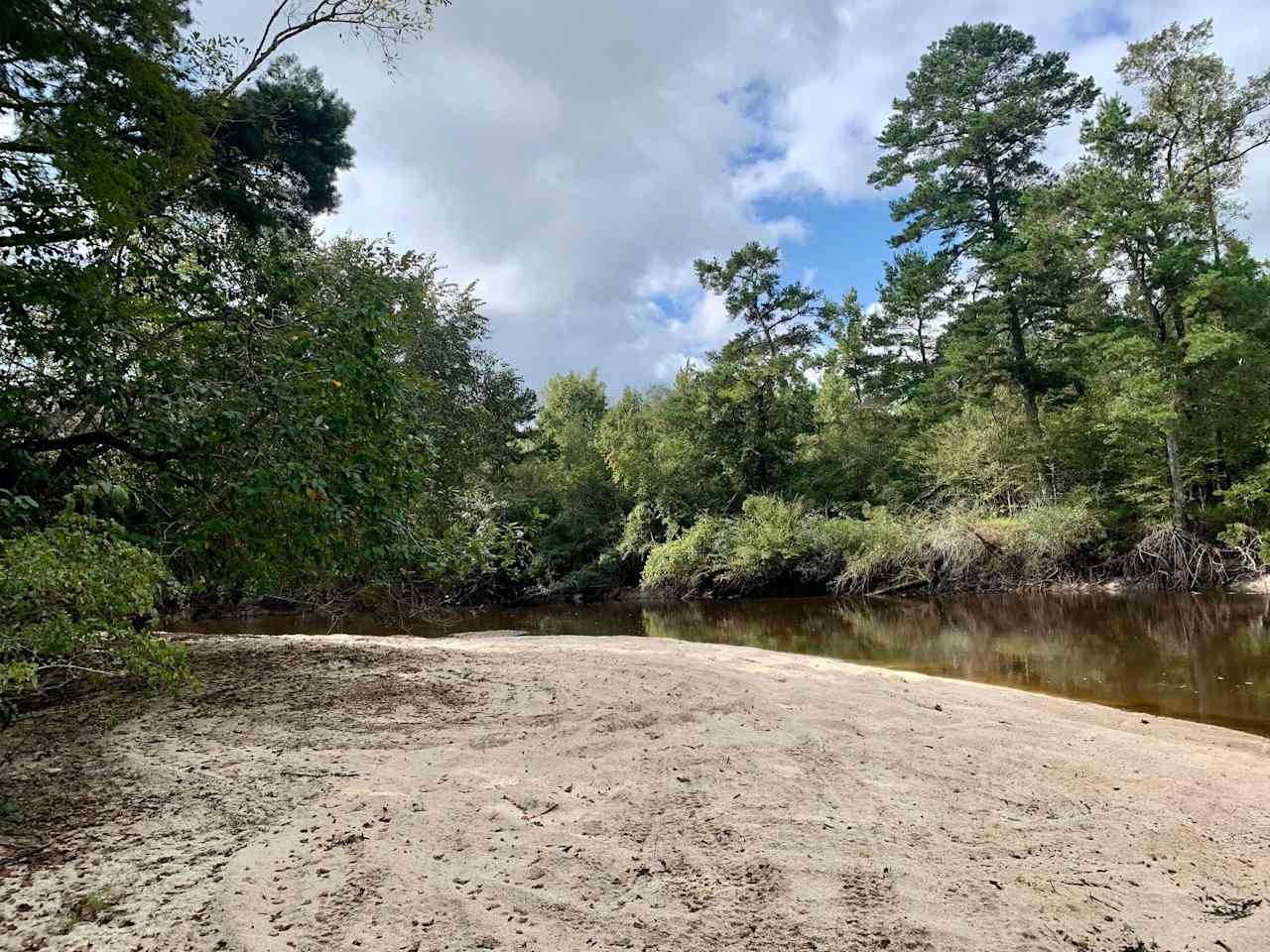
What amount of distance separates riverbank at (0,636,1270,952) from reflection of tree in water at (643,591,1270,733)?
2380 millimetres

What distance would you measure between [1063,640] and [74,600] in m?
13.4

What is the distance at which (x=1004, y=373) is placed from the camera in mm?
24969

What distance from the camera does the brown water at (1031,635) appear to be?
8109mm

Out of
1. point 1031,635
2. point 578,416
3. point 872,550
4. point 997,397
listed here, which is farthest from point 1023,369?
point 578,416

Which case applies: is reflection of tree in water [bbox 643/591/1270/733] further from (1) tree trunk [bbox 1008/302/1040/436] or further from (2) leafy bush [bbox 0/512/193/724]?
(2) leafy bush [bbox 0/512/193/724]

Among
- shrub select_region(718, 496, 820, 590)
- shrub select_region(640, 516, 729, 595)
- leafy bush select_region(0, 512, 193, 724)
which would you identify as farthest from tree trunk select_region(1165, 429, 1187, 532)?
leafy bush select_region(0, 512, 193, 724)

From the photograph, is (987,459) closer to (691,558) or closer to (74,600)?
(691,558)

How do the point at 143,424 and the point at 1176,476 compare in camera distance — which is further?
the point at 1176,476

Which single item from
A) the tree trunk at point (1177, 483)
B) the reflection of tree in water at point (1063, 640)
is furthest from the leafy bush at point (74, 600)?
the tree trunk at point (1177, 483)

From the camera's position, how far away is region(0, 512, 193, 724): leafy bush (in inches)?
122

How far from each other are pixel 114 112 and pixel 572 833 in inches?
309

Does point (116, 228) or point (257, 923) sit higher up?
point (116, 228)

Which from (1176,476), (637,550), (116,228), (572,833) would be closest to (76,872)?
(572,833)

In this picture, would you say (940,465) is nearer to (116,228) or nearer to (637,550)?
(637,550)
